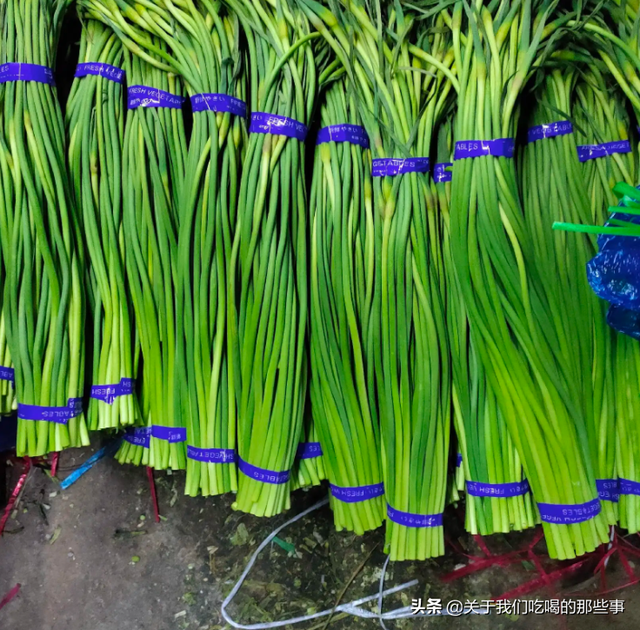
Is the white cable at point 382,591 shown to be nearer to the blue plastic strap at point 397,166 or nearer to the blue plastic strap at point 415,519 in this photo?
the blue plastic strap at point 415,519

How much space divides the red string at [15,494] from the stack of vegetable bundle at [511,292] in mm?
1162

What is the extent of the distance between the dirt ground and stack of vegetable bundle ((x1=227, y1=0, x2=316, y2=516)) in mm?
353

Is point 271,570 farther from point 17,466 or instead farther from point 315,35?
point 315,35

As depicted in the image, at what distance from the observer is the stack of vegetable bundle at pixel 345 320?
0.93 metres

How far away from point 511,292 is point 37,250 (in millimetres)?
916

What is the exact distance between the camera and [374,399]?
38.3 inches

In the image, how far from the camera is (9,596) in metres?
1.19

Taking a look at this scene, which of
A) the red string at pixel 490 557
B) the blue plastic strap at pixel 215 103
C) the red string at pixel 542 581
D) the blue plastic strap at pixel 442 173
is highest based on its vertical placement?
the blue plastic strap at pixel 215 103

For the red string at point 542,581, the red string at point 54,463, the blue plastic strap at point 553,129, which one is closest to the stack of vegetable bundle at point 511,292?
the blue plastic strap at point 553,129

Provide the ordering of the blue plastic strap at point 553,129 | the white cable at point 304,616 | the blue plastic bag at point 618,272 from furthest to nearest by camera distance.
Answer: the white cable at point 304,616 < the blue plastic strap at point 553,129 < the blue plastic bag at point 618,272

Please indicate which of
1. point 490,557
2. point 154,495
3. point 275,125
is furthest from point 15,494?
point 490,557

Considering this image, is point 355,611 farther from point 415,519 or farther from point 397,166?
point 397,166

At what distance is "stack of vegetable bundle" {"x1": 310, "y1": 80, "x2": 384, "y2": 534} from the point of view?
3.05 feet

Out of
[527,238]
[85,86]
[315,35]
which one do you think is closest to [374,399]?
[527,238]
